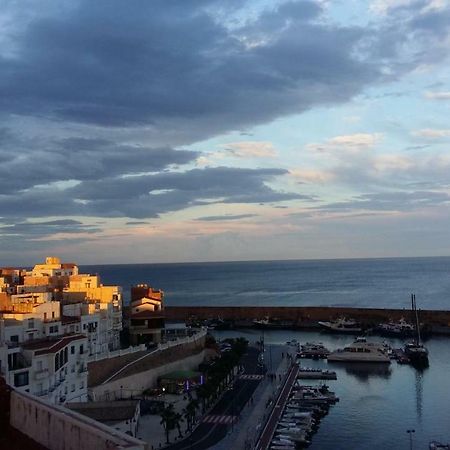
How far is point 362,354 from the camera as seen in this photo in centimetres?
5919

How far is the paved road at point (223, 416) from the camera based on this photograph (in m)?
31.5

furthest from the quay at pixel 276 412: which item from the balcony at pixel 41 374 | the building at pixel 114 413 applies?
the balcony at pixel 41 374

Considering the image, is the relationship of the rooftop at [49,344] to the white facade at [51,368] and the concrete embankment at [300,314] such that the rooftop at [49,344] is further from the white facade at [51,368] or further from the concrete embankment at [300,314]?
the concrete embankment at [300,314]

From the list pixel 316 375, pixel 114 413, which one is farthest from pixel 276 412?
pixel 316 375

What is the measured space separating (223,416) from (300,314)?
55924mm

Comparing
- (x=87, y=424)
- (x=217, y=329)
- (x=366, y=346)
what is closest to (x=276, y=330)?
(x=217, y=329)

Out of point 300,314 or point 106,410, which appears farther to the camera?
point 300,314

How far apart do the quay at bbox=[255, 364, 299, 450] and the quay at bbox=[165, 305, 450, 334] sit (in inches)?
1423

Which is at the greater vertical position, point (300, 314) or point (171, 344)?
point (171, 344)

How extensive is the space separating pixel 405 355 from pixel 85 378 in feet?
117

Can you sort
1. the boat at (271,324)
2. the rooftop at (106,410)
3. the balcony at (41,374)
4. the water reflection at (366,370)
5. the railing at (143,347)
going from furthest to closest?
the boat at (271,324)
the water reflection at (366,370)
the railing at (143,347)
the balcony at (41,374)
the rooftop at (106,410)

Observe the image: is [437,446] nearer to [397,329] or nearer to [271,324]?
[397,329]

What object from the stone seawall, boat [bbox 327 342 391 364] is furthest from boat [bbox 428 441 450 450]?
the stone seawall

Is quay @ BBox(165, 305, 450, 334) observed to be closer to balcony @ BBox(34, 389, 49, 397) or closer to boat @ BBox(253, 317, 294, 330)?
boat @ BBox(253, 317, 294, 330)
